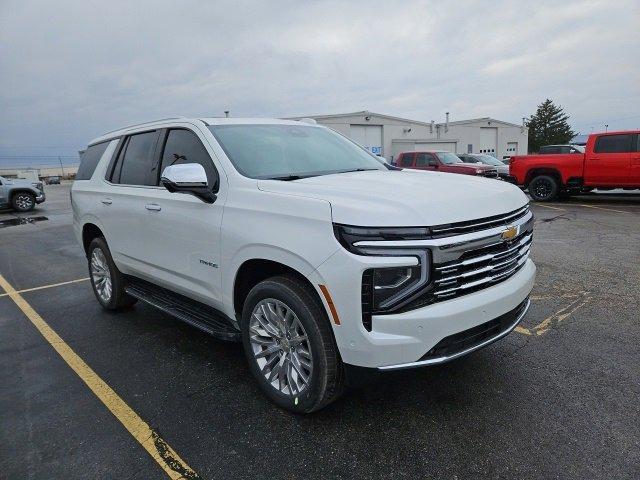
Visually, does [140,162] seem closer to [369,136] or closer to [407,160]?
[407,160]

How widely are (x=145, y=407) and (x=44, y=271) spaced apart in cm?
547

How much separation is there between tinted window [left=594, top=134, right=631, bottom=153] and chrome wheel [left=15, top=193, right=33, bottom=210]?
20.2 meters

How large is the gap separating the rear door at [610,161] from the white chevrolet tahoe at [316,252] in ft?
36.7

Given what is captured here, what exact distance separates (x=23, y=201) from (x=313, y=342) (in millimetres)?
19472

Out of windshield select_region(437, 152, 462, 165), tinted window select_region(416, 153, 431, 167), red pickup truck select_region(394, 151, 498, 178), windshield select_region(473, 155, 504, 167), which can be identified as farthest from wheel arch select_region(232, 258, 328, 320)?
windshield select_region(473, 155, 504, 167)

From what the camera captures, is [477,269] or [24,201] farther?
[24,201]

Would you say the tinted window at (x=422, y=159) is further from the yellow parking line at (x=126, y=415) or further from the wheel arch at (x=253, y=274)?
the wheel arch at (x=253, y=274)

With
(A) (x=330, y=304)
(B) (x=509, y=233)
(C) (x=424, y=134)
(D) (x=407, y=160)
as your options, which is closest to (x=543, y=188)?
(D) (x=407, y=160)

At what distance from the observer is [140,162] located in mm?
4332

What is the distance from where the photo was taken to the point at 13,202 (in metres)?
17.7

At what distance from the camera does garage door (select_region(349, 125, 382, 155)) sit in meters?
40.2

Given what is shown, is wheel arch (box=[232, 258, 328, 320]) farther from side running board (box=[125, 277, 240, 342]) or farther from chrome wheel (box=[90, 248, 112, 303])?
chrome wheel (box=[90, 248, 112, 303])

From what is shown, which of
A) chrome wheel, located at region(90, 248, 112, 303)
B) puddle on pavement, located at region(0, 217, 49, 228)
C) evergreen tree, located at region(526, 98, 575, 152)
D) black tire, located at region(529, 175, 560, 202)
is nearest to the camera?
chrome wheel, located at region(90, 248, 112, 303)

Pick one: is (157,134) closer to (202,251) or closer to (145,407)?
(202,251)
